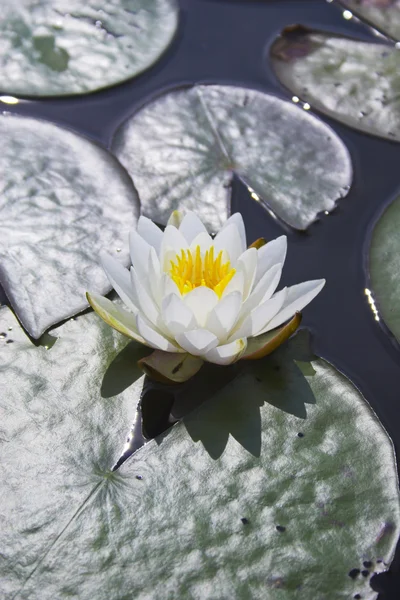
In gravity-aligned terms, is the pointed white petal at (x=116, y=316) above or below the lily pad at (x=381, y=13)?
below

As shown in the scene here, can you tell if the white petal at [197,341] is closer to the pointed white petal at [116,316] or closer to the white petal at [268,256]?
the pointed white petal at [116,316]

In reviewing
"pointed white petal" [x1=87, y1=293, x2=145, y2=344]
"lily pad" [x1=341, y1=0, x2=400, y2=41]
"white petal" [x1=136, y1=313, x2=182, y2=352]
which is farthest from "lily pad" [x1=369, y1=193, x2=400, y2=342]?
"lily pad" [x1=341, y1=0, x2=400, y2=41]

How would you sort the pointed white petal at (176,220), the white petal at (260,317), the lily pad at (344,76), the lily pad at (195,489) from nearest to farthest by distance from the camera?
1. the lily pad at (195,489)
2. the white petal at (260,317)
3. the pointed white petal at (176,220)
4. the lily pad at (344,76)

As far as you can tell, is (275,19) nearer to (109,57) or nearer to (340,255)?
(109,57)

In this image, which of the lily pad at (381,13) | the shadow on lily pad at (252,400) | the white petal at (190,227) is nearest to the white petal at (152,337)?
the shadow on lily pad at (252,400)

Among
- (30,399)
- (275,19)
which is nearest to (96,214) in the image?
(30,399)

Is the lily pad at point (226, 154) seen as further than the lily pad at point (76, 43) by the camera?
No

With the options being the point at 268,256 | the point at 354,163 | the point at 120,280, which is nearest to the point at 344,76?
the point at 354,163

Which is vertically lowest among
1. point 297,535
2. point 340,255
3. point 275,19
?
point 297,535
